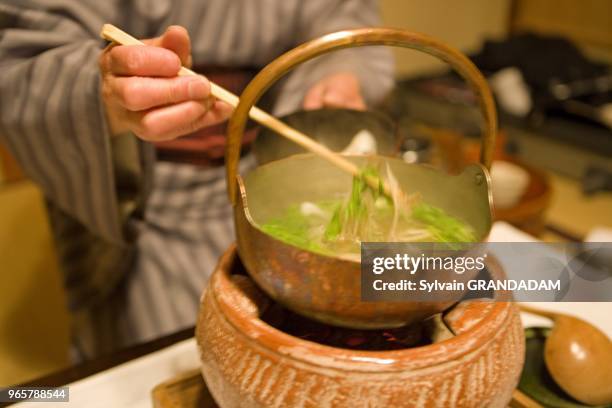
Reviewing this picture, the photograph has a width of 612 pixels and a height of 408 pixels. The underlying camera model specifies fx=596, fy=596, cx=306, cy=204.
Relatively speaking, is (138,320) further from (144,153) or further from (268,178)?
(268,178)

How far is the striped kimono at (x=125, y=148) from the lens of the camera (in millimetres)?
978

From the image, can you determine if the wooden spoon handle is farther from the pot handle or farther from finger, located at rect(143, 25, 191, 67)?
finger, located at rect(143, 25, 191, 67)

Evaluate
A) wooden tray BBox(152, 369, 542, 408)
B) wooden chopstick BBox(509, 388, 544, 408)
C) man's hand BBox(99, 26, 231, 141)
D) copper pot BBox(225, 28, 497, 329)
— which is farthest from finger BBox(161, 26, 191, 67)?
wooden chopstick BBox(509, 388, 544, 408)

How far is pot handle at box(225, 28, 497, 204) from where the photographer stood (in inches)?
22.7

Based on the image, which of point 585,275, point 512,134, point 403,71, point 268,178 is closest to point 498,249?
point 585,275

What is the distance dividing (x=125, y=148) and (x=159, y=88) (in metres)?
0.34

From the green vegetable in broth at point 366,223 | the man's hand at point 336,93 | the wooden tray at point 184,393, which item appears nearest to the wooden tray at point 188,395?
the wooden tray at point 184,393

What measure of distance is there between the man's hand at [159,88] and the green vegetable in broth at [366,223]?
0.54 ft

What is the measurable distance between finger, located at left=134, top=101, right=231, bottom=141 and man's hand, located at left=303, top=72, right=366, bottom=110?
0.39m

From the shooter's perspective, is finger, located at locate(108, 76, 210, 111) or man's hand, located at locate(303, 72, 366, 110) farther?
man's hand, located at locate(303, 72, 366, 110)

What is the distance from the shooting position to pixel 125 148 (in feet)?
3.25

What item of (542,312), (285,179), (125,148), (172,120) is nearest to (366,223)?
(285,179)

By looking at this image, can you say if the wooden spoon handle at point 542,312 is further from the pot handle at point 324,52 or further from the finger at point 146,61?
the finger at point 146,61

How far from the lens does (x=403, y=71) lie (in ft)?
9.86
